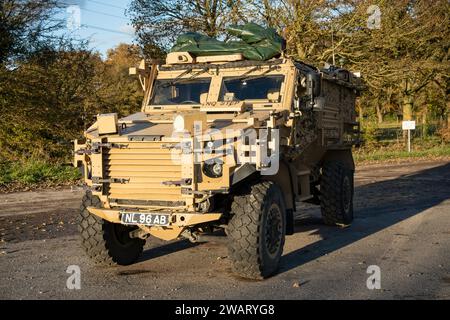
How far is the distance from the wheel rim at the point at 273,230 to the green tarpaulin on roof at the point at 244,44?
8.04ft

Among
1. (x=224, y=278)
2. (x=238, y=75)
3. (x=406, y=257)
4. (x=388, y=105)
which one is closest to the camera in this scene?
(x=224, y=278)

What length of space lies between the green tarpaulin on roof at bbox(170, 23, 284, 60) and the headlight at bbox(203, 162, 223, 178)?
2475 millimetres

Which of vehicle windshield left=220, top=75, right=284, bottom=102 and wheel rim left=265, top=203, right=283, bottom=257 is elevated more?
vehicle windshield left=220, top=75, right=284, bottom=102

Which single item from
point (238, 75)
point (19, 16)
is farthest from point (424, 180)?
point (19, 16)

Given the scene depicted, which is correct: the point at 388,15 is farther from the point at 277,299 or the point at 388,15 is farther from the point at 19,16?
the point at 277,299

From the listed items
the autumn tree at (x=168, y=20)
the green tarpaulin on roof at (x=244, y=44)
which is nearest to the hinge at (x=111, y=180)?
the green tarpaulin on roof at (x=244, y=44)

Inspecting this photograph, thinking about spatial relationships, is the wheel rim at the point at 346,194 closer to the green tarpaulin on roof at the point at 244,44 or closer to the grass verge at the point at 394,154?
the green tarpaulin on roof at the point at 244,44

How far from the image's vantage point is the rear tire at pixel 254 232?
253 inches

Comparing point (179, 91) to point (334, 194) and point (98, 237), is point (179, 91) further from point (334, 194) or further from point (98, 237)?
point (334, 194)

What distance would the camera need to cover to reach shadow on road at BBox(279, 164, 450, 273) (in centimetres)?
832

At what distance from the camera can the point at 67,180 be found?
1783 centimetres

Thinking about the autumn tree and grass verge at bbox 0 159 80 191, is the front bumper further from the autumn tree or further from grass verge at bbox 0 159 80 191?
the autumn tree

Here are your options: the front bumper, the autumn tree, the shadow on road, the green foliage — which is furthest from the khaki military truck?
the autumn tree

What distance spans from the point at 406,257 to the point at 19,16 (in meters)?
16.1
